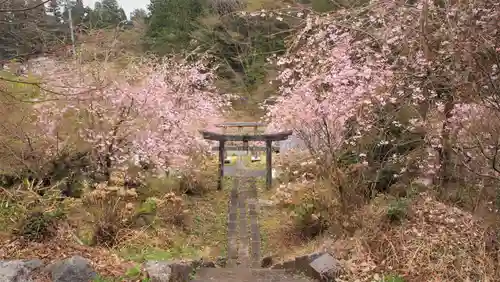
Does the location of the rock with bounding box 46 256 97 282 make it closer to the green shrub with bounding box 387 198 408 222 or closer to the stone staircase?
the stone staircase

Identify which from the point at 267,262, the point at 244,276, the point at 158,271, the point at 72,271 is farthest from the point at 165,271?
the point at 267,262

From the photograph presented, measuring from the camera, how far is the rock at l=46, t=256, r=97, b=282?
4023mm

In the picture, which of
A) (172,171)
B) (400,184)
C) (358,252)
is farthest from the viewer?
(172,171)

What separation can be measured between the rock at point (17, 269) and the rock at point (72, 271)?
0.47ft

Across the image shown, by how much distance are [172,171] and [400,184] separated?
5405 millimetres

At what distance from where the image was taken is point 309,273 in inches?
204

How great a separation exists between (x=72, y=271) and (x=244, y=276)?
73.5 inches

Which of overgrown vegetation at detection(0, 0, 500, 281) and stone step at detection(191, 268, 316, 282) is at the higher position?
overgrown vegetation at detection(0, 0, 500, 281)

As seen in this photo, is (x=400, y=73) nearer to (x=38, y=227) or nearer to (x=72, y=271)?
(x=72, y=271)

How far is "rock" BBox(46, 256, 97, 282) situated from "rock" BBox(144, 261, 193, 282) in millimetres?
501

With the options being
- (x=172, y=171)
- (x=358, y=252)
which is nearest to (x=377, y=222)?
(x=358, y=252)

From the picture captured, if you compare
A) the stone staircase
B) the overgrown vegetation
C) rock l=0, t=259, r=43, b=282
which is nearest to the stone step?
the stone staircase

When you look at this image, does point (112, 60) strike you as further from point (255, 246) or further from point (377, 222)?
point (377, 222)

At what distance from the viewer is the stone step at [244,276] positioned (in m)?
4.93
